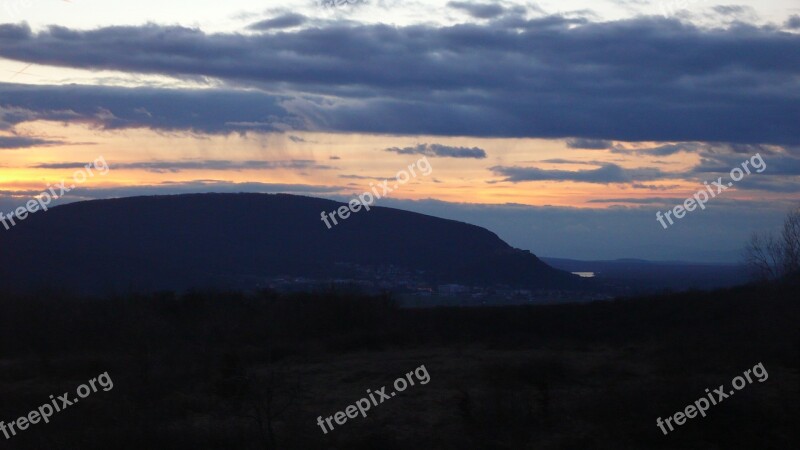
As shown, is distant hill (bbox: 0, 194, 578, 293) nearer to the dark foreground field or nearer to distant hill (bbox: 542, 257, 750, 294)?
distant hill (bbox: 542, 257, 750, 294)

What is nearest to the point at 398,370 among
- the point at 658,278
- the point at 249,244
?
the point at 249,244

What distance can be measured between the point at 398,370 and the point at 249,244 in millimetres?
42981

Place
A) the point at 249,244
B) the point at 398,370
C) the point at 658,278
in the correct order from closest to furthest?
the point at 398,370 → the point at 249,244 → the point at 658,278

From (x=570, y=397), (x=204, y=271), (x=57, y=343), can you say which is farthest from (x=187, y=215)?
(x=570, y=397)

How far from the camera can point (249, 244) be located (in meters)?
65.2

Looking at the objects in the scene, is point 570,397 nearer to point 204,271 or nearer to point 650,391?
point 650,391

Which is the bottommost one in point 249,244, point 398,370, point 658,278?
point 398,370

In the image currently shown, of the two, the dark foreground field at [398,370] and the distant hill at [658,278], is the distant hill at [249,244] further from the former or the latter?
the dark foreground field at [398,370]

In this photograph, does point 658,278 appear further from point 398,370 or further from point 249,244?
point 398,370

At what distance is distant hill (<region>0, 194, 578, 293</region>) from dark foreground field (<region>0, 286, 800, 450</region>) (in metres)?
20.7

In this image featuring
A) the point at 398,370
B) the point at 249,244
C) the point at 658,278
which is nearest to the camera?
the point at 398,370

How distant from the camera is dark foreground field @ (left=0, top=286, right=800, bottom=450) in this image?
52.3 feet

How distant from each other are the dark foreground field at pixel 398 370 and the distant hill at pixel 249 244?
2074cm

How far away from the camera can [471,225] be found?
2830 inches
